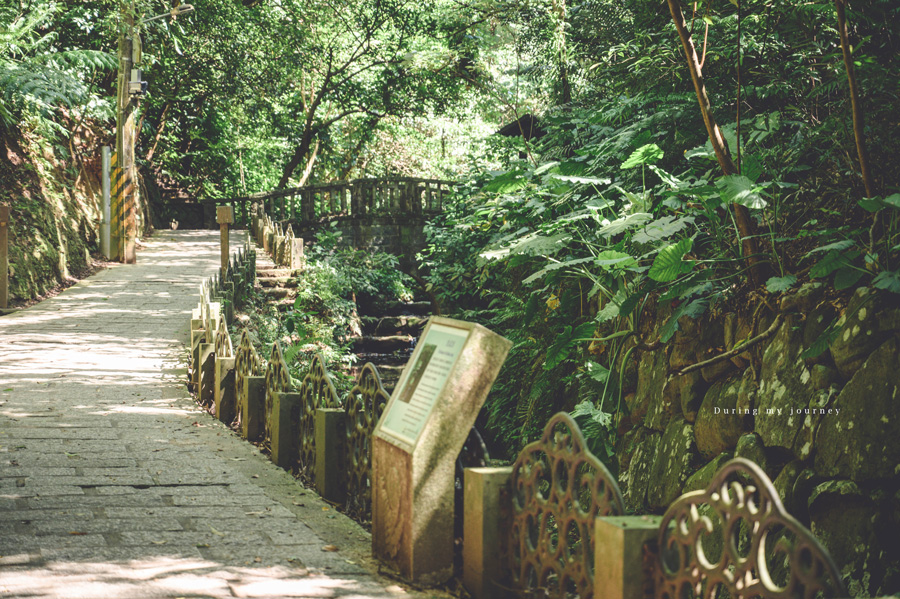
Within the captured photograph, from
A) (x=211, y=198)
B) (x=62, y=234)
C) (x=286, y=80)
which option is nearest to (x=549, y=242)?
(x=62, y=234)

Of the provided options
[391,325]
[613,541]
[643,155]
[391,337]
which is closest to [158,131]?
[391,325]

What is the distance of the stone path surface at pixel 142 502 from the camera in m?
3.47

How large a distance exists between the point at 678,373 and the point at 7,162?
1467 cm

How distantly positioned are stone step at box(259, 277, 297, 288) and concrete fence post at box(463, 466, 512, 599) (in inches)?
502

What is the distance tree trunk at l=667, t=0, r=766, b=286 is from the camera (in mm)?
4598

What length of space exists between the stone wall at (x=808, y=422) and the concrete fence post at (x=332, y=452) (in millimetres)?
2221

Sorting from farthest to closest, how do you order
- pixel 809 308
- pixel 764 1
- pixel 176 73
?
pixel 176 73
pixel 764 1
pixel 809 308

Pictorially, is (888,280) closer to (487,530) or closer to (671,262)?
(671,262)

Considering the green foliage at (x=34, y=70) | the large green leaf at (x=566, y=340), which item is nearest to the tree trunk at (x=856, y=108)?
the large green leaf at (x=566, y=340)

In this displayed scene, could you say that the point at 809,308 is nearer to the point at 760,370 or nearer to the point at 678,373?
the point at 760,370

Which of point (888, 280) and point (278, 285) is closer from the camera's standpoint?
point (888, 280)

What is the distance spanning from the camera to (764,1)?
20.1ft

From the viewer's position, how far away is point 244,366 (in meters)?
7.07

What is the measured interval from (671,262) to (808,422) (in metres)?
1.17
